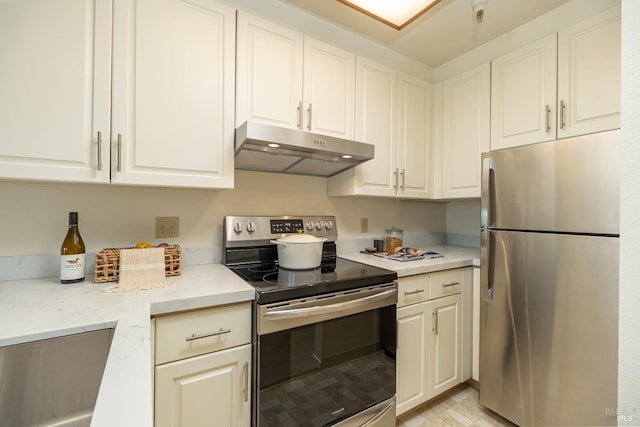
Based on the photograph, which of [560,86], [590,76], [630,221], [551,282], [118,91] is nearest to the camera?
[630,221]

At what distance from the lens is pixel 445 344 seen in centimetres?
177

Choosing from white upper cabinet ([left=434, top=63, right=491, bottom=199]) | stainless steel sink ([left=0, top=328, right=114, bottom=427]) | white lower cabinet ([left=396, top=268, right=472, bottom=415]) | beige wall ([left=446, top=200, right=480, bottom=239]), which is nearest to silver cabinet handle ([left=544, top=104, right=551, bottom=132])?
white upper cabinet ([left=434, top=63, right=491, bottom=199])

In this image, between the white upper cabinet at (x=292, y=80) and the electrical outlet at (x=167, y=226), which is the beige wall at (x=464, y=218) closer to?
the white upper cabinet at (x=292, y=80)

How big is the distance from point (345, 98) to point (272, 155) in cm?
63

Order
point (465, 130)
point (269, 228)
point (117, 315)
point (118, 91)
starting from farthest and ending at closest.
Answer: point (465, 130) < point (269, 228) < point (118, 91) < point (117, 315)

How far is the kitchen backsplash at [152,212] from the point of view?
1220mm

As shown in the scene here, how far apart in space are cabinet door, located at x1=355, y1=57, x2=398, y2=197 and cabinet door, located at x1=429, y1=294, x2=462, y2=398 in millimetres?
798

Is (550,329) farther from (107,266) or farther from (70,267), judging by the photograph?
(70,267)

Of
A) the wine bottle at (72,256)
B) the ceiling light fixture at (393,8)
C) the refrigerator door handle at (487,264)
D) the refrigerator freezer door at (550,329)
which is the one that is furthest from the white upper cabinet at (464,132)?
the wine bottle at (72,256)

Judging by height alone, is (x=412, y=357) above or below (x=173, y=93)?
below

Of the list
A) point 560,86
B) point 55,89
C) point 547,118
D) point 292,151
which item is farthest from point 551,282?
point 55,89

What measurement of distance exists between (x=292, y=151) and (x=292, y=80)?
0.42 meters

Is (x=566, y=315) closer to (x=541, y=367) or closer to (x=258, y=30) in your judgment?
(x=541, y=367)

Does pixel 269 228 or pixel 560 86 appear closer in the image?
pixel 560 86
